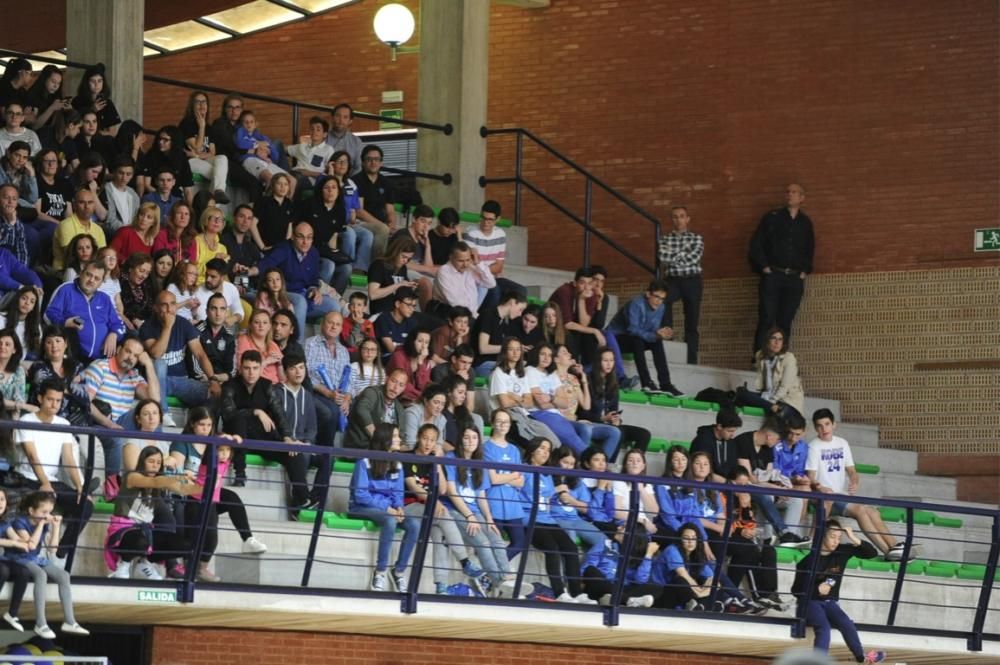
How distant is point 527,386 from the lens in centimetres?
A: 1491

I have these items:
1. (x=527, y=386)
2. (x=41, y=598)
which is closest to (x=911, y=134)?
(x=527, y=386)

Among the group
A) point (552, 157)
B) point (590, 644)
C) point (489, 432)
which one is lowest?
point (590, 644)

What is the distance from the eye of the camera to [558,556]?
1287cm

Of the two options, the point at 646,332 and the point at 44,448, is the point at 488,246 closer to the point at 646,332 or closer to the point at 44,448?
the point at 646,332

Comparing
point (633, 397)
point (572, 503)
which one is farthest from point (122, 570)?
point (633, 397)

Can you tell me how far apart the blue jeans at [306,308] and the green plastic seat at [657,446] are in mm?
2609

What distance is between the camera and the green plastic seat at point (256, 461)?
42.0ft

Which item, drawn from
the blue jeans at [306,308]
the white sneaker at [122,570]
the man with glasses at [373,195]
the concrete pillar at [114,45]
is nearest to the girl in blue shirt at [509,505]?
the blue jeans at [306,308]

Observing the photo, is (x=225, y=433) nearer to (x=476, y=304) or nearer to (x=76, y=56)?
(x=476, y=304)

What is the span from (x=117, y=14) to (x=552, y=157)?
5338mm

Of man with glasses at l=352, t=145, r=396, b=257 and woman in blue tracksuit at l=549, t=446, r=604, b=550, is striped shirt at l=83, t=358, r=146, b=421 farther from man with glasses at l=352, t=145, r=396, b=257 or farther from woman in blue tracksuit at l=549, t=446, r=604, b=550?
man with glasses at l=352, t=145, r=396, b=257

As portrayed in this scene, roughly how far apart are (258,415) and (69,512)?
198 centimetres

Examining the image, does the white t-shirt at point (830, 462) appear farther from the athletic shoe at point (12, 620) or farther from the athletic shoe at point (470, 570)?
the athletic shoe at point (12, 620)

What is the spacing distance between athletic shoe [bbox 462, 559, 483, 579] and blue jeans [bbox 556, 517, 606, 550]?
787 mm
